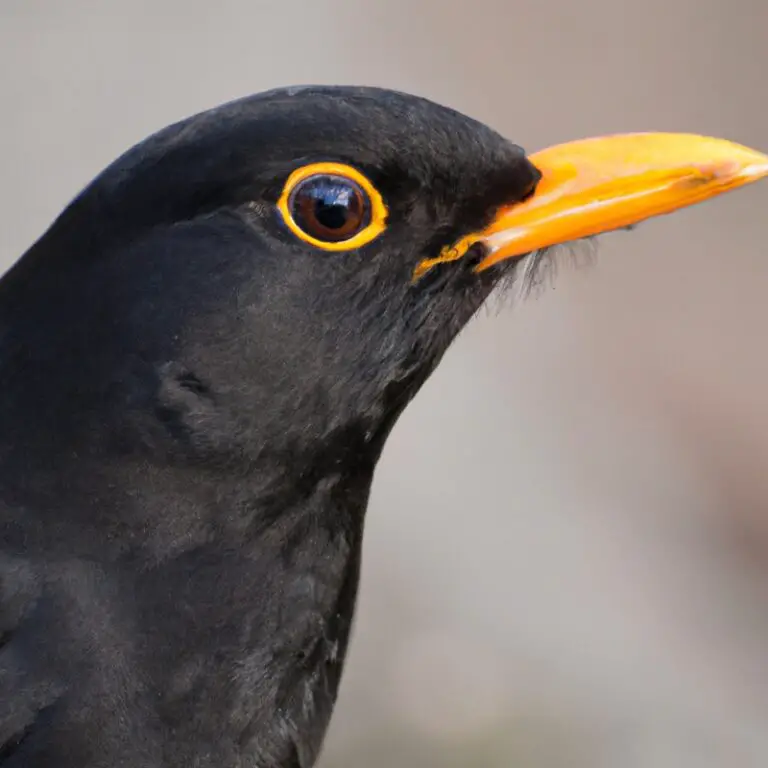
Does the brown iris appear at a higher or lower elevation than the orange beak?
higher

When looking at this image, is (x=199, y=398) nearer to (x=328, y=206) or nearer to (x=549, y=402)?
(x=328, y=206)

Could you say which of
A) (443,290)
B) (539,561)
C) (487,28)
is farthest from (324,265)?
(487,28)

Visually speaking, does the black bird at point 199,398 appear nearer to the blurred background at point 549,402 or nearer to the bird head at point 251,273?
the bird head at point 251,273

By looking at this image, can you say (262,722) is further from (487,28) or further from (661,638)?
(487,28)

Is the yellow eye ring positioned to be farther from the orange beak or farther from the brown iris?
the orange beak

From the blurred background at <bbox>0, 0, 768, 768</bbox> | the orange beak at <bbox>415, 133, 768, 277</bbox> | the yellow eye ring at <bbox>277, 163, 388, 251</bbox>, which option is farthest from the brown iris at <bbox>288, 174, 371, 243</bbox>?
the blurred background at <bbox>0, 0, 768, 768</bbox>

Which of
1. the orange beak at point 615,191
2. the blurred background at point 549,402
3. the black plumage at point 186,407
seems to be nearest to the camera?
the black plumage at point 186,407

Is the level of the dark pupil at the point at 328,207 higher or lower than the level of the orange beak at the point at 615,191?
higher

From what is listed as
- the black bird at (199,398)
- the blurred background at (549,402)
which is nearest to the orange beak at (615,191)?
the black bird at (199,398)

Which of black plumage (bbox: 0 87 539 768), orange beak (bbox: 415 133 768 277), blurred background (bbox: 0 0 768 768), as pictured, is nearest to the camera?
black plumage (bbox: 0 87 539 768)
